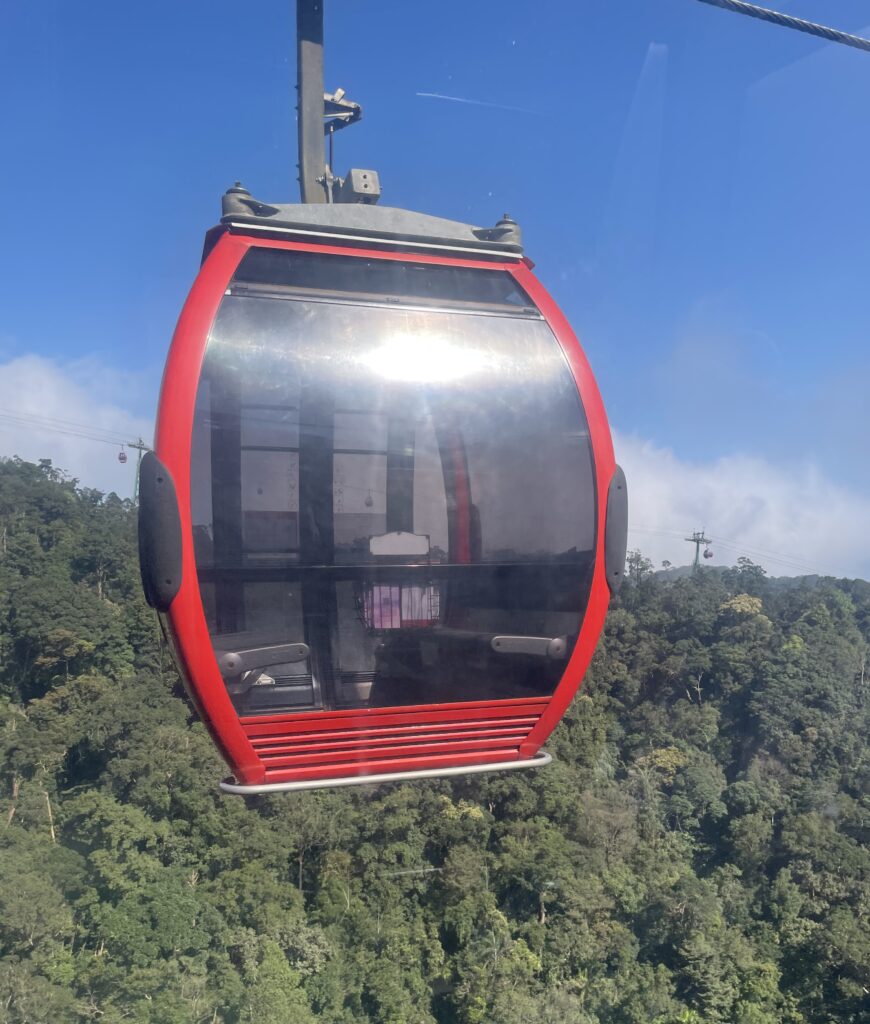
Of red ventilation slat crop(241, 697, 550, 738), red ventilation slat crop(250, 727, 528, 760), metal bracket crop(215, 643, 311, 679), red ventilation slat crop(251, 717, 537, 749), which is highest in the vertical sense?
metal bracket crop(215, 643, 311, 679)

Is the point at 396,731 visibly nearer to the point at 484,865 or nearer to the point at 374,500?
the point at 374,500

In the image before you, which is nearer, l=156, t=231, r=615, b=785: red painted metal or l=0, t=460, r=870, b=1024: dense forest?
l=156, t=231, r=615, b=785: red painted metal

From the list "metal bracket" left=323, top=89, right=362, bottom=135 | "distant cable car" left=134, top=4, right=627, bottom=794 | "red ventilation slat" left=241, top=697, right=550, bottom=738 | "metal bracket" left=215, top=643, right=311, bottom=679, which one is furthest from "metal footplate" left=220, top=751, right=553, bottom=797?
"metal bracket" left=323, top=89, right=362, bottom=135

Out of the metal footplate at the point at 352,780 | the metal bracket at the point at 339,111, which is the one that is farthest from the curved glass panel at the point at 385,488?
the metal bracket at the point at 339,111

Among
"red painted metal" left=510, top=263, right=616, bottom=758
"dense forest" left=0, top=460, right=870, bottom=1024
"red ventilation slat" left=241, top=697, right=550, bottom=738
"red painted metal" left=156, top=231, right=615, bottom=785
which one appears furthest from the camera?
"dense forest" left=0, top=460, right=870, bottom=1024

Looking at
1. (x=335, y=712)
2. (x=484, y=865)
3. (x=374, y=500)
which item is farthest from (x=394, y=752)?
(x=484, y=865)

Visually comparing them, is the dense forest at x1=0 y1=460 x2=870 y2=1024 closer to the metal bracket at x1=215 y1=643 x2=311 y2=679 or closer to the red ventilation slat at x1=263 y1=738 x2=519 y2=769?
the red ventilation slat at x1=263 y1=738 x2=519 y2=769

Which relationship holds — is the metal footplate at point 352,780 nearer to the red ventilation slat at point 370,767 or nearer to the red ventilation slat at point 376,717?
the red ventilation slat at point 370,767

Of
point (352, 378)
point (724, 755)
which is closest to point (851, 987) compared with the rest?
point (724, 755)
